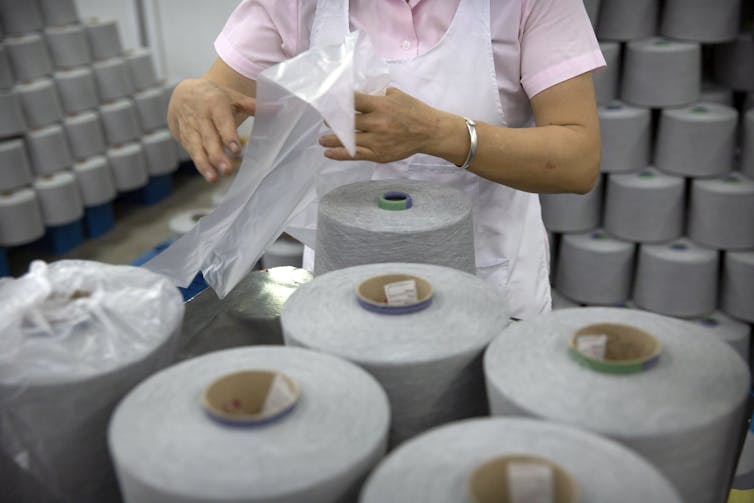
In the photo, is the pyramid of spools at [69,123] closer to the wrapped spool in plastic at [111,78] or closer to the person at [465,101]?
the wrapped spool in plastic at [111,78]

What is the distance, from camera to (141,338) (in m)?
0.81

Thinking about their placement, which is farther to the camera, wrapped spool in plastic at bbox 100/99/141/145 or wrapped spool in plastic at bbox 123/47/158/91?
wrapped spool in plastic at bbox 123/47/158/91

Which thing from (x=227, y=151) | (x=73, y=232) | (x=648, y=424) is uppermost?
(x=227, y=151)

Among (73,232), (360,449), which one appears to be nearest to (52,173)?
(73,232)

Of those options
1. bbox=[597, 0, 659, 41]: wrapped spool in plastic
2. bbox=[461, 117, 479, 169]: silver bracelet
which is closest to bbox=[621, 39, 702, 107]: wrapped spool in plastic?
bbox=[597, 0, 659, 41]: wrapped spool in plastic

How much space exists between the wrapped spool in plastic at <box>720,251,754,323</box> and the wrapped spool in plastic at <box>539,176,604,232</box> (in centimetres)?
46

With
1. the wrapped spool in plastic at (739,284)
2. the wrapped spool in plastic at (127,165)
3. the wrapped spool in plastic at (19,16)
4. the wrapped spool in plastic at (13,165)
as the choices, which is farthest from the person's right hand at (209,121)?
the wrapped spool in plastic at (127,165)

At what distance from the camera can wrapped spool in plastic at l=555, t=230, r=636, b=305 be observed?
2.64m

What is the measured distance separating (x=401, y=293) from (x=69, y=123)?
128 inches

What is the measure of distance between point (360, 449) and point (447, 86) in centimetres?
77

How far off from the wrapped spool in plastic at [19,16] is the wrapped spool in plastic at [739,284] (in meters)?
3.14

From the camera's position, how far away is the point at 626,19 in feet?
8.24

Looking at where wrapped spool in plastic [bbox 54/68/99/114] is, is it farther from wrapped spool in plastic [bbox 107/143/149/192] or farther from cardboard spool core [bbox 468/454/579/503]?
cardboard spool core [bbox 468/454/579/503]

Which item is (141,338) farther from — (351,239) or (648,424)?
(648,424)
